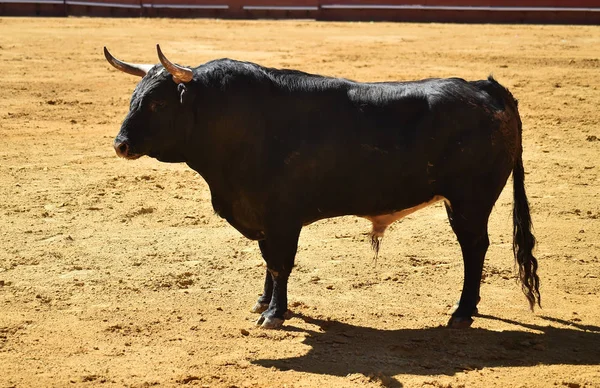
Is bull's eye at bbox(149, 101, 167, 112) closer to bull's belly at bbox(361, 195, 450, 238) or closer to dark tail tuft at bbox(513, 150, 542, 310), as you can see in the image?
bull's belly at bbox(361, 195, 450, 238)

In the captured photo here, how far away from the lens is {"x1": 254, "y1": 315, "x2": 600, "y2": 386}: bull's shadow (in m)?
5.28

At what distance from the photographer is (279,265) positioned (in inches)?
229

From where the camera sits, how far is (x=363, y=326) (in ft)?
19.5

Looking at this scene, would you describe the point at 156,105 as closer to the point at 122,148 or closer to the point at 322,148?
the point at 122,148

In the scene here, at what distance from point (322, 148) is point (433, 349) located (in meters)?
1.36

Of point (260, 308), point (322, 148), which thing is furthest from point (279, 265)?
point (322, 148)

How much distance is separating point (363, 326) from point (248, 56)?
10849 mm

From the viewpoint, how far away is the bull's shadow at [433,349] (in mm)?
5277

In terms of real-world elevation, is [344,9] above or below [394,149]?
below

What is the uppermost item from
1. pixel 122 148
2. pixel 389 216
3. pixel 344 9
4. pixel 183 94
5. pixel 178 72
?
pixel 178 72

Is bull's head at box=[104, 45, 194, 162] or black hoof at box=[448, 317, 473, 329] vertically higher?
bull's head at box=[104, 45, 194, 162]

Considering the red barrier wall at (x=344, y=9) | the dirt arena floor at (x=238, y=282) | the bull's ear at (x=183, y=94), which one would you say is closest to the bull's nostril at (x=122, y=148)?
the bull's ear at (x=183, y=94)

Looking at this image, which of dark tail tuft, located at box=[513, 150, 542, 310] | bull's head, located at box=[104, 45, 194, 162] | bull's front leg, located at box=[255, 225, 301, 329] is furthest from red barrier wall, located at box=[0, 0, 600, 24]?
bull's head, located at box=[104, 45, 194, 162]

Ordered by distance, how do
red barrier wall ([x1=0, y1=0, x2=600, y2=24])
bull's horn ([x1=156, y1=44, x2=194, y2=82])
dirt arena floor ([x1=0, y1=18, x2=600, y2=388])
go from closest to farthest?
dirt arena floor ([x1=0, y1=18, x2=600, y2=388]), bull's horn ([x1=156, y1=44, x2=194, y2=82]), red barrier wall ([x1=0, y1=0, x2=600, y2=24])
